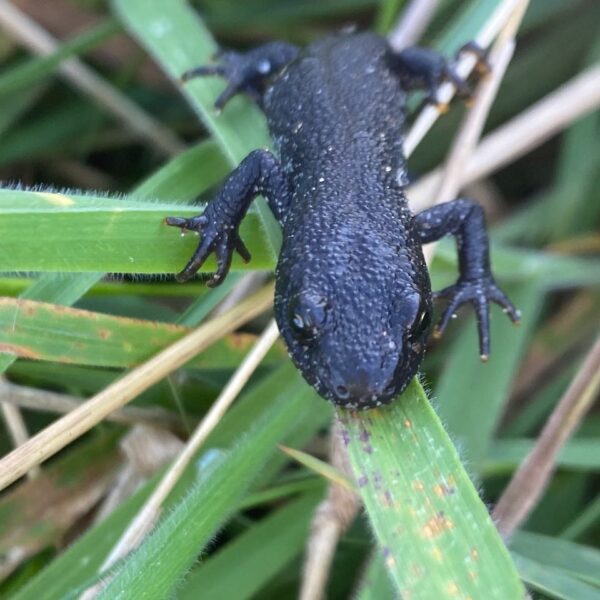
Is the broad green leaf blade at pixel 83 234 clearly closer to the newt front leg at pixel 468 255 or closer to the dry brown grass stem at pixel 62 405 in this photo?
the dry brown grass stem at pixel 62 405

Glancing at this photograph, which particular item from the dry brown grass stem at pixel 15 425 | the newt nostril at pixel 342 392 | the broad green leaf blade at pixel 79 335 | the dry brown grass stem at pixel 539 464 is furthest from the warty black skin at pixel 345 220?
the dry brown grass stem at pixel 15 425

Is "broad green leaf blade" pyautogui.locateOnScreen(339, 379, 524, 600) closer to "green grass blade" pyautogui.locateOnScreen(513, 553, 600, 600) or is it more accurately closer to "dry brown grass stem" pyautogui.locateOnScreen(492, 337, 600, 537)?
"green grass blade" pyautogui.locateOnScreen(513, 553, 600, 600)

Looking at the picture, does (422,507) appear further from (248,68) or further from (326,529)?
(248,68)

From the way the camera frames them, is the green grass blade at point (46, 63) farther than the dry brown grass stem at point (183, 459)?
Yes

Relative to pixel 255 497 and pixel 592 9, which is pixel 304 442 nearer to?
pixel 255 497

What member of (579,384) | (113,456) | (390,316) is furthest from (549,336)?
(113,456)

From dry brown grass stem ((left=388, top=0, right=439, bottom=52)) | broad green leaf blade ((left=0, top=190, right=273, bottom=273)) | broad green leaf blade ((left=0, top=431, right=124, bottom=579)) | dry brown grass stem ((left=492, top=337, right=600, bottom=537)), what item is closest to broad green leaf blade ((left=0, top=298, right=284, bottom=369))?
broad green leaf blade ((left=0, top=190, right=273, bottom=273))
